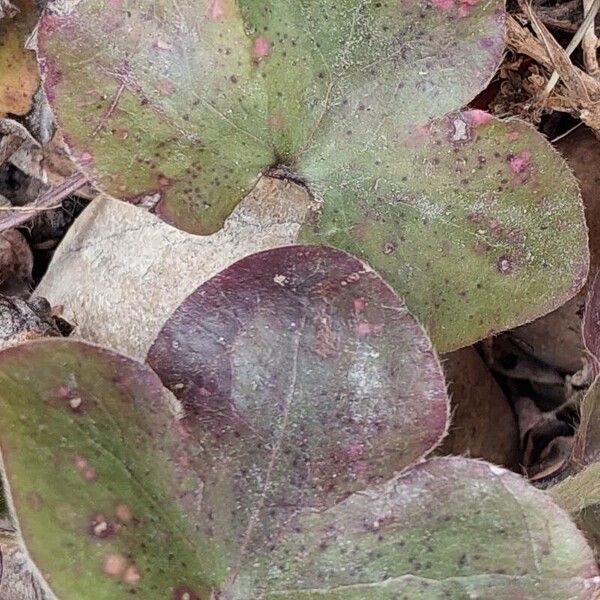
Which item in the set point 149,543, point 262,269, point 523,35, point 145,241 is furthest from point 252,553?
point 523,35

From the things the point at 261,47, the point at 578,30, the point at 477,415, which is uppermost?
the point at 261,47

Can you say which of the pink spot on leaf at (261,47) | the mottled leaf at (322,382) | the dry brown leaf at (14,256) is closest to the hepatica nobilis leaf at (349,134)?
the pink spot on leaf at (261,47)

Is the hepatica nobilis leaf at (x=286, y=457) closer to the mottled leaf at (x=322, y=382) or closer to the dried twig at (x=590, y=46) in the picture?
the mottled leaf at (x=322, y=382)

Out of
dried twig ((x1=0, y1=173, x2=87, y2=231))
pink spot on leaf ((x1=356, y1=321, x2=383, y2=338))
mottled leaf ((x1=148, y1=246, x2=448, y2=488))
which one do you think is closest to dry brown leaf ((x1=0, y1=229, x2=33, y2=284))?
dried twig ((x1=0, y1=173, x2=87, y2=231))

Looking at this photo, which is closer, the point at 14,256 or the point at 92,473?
the point at 92,473

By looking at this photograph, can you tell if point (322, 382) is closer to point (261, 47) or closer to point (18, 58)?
point (261, 47)

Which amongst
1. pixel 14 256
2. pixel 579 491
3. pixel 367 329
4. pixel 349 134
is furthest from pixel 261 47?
pixel 579 491

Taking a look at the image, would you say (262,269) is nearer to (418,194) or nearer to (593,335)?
(418,194)

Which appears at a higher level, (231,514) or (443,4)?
(443,4)
